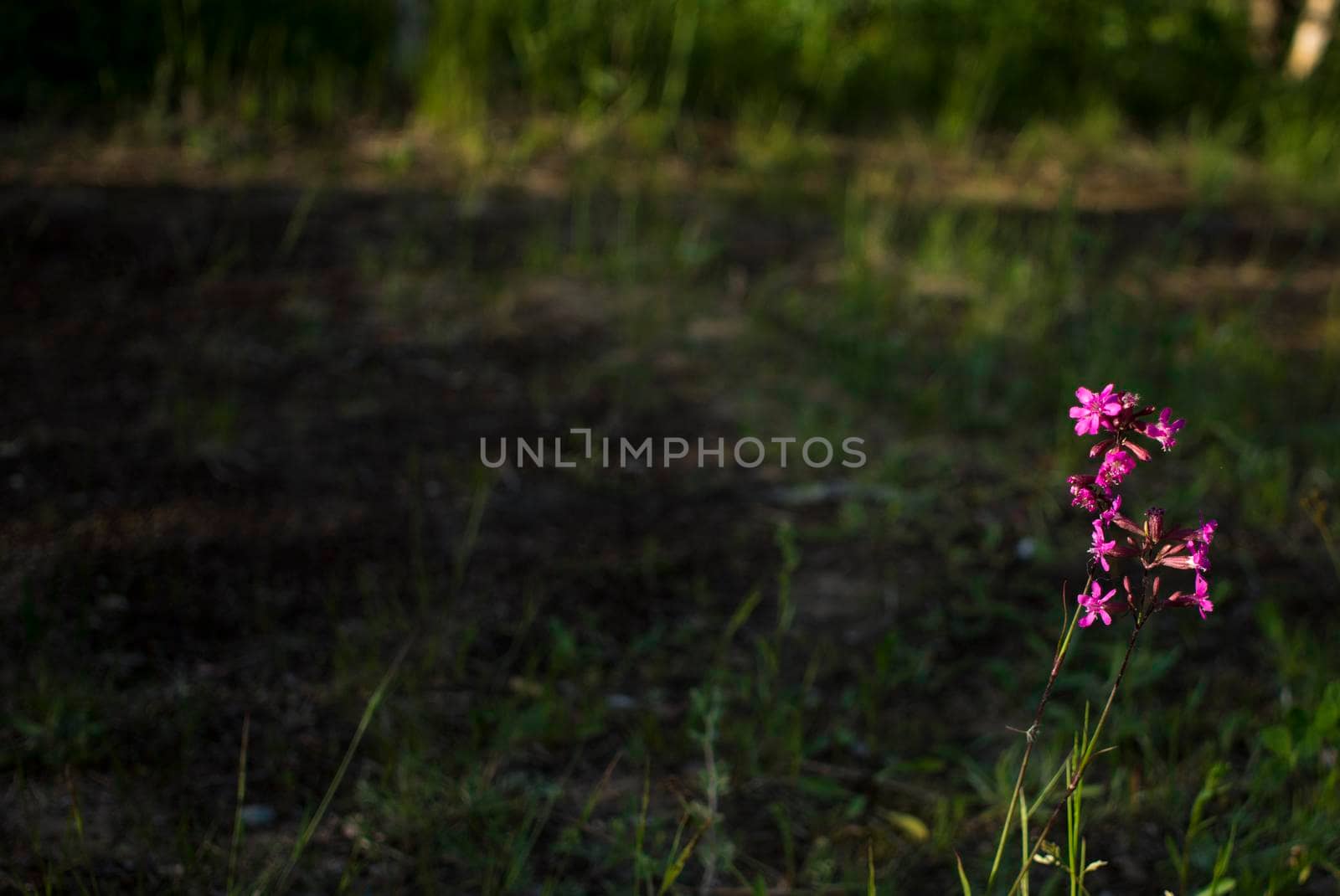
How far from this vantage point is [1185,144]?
5.14 metres

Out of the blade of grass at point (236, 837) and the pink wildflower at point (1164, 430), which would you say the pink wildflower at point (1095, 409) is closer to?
the pink wildflower at point (1164, 430)

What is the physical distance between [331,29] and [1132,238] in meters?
3.05

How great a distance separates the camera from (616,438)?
9.83 feet

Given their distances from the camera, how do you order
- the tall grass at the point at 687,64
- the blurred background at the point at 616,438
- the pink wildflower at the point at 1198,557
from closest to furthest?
the pink wildflower at the point at 1198,557 < the blurred background at the point at 616,438 < the tall grass at the point at 687,64

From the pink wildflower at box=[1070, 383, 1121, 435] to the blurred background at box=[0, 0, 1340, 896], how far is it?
28.9 inches

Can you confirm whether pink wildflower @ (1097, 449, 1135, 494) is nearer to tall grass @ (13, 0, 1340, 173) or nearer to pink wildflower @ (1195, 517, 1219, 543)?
pink wildflower @ (1195, 517, 1219, 543)

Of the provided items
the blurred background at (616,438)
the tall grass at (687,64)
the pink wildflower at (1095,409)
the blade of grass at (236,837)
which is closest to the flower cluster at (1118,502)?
the pink wildflower at (1095,409)

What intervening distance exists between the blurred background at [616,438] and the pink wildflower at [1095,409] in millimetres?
734

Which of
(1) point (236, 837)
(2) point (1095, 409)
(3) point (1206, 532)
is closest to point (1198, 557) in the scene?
(3) point (1206, 532)

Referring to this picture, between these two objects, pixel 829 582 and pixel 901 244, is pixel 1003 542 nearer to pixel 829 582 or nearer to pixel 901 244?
pixel 829 582

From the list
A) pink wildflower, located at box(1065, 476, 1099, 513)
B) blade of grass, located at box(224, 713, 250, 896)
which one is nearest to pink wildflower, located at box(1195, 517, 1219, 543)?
pink wildflower, located at box(1065, 476, 1099, 513)

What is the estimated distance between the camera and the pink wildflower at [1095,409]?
4.11ft

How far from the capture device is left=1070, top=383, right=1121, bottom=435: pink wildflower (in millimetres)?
1253

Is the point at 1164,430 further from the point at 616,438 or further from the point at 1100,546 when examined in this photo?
the point at 616,438
